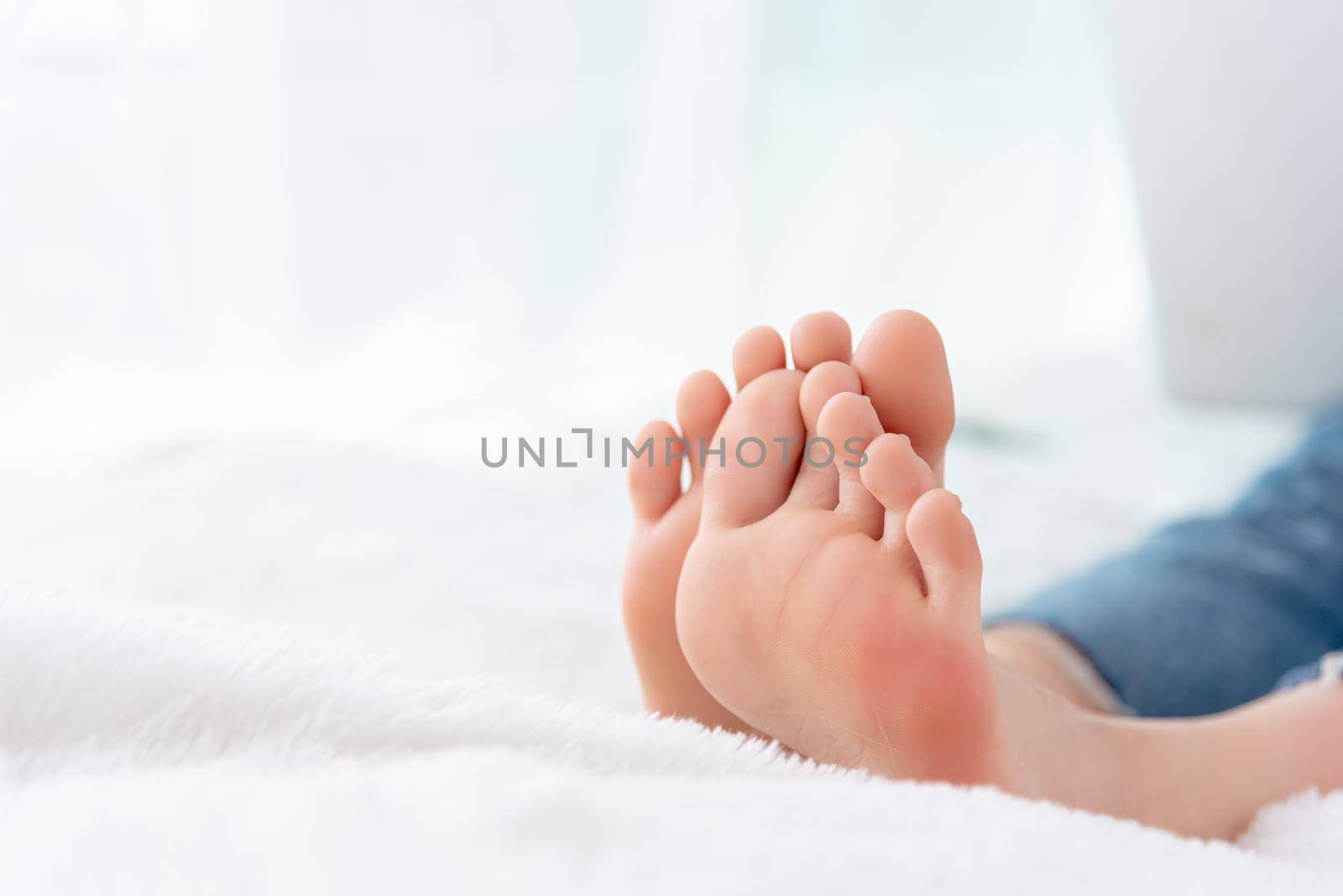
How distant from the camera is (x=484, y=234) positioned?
130cm

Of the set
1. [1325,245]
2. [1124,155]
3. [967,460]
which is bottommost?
[967,460]

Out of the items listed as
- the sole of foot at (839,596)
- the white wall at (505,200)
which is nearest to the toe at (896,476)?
the sole of foot at (839,596)

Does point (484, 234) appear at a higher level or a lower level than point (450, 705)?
higher

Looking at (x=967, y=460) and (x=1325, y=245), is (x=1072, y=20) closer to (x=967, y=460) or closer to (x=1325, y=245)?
(x=1325, y=245)

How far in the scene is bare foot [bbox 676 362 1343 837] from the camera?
431 millimetres

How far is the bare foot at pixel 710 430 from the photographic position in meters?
0.50

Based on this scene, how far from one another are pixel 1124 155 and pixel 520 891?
122 centimetres

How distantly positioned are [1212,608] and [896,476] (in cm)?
37

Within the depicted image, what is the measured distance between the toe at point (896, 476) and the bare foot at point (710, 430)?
0.17 feet

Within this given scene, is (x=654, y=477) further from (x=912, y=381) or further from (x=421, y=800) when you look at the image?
(x=421, y=800)

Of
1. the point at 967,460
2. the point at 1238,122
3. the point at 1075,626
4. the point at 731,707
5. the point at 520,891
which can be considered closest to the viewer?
the point at 520,891

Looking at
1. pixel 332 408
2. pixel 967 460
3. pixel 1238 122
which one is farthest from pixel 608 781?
pixel 1238 122

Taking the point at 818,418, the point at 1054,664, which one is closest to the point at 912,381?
the point at 818,418

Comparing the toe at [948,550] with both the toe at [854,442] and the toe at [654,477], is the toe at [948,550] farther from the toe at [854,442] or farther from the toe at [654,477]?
the toe at [654,477]
